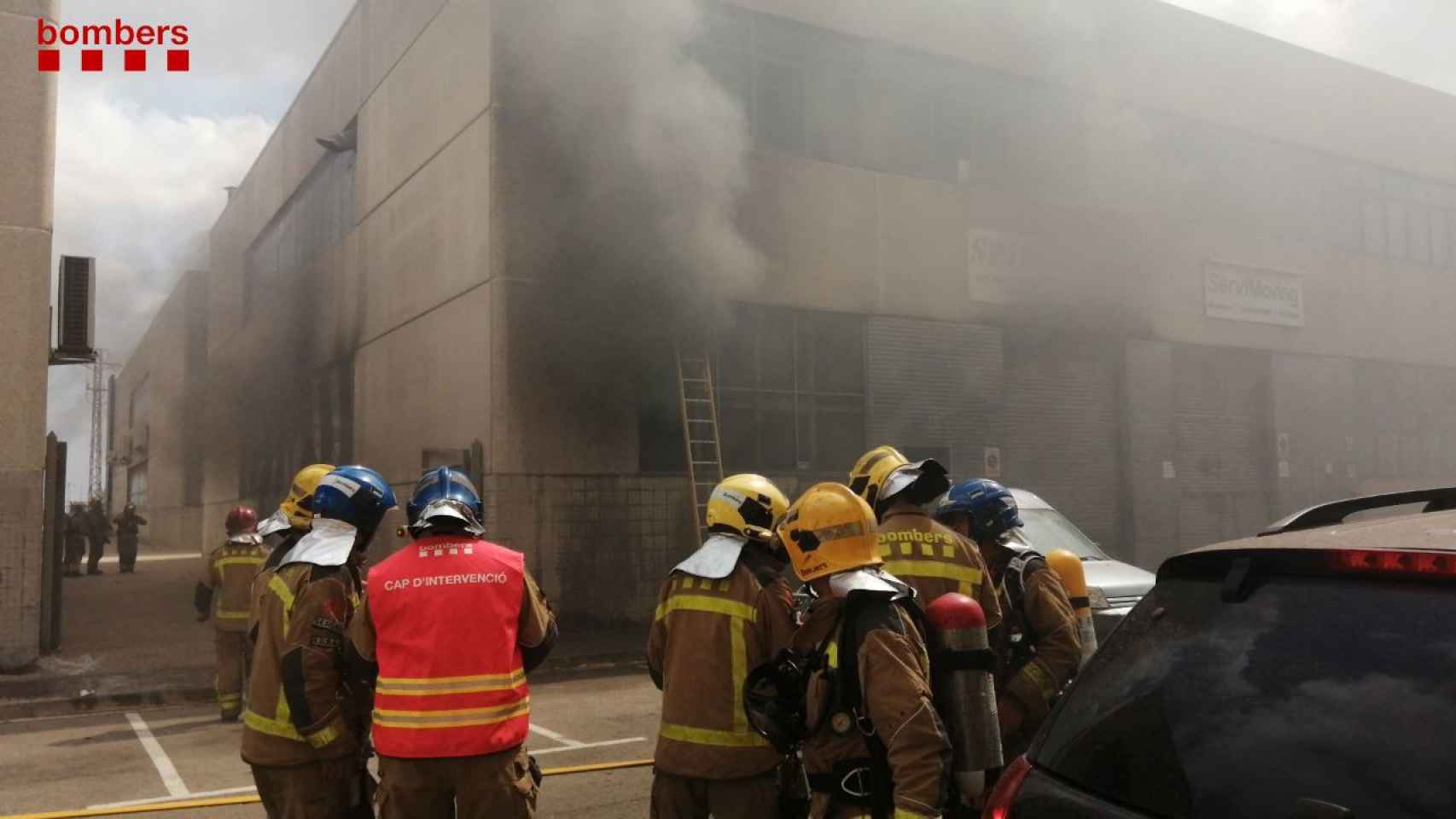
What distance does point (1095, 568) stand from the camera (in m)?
8.09

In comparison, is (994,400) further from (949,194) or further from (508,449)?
(508,449)

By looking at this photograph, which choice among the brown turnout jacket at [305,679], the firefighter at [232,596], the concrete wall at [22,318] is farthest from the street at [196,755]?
the brown turnout jacket at [305,679]

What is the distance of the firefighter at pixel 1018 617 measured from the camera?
3.88 m

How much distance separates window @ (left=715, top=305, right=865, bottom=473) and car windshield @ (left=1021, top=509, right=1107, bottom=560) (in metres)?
5.91

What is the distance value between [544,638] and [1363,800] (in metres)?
2.25

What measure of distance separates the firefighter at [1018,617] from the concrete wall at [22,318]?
935cm

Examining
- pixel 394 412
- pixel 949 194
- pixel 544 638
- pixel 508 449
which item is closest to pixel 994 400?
pixel 949 194

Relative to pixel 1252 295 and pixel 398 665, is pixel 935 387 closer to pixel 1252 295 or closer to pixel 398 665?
pixel 1252 295

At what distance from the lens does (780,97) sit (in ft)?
49.7

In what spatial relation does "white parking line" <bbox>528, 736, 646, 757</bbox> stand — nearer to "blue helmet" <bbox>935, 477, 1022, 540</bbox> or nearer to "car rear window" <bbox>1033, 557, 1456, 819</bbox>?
"blue helmet" <bbox>935, 477, 1022, 540</bbox>

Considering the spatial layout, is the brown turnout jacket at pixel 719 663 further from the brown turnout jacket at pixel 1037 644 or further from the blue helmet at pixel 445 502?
the brown turnout jacket at pixel 1037 644

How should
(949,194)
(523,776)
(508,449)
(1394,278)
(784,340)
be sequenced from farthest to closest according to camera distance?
(1394,278)
(949,194)
(784,340)
(508,449)
(523,776)

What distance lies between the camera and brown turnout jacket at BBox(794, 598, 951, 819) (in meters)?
2.61

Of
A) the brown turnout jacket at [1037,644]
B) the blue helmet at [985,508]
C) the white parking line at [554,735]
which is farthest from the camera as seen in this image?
the white parking line at [554,735]
